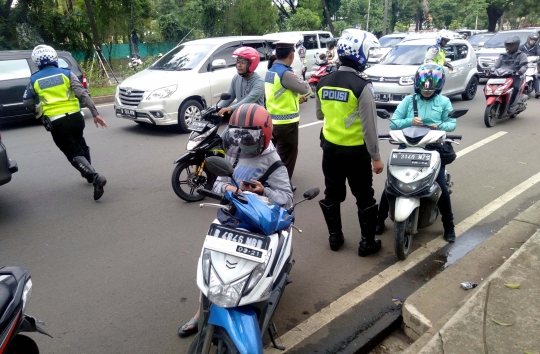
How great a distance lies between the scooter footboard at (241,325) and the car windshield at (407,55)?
10.4m

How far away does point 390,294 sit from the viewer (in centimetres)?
388

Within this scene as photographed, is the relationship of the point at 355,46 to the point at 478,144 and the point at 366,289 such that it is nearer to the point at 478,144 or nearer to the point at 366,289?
the point at 366,289

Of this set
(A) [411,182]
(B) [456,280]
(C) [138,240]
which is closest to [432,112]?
(A) [411,182]

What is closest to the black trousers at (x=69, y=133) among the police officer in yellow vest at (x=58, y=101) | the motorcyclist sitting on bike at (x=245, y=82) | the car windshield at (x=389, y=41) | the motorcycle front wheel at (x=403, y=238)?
the police officer in yellow vest at (x=58, y=101)

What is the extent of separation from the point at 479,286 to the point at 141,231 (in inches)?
129

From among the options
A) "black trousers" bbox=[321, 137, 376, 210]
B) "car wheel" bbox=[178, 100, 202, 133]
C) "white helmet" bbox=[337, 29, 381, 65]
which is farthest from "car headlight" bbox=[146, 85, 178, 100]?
"white helmet" bbox=[337, 29, 381, 65]

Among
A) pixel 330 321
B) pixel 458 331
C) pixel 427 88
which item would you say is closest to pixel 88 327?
pixel 330 321

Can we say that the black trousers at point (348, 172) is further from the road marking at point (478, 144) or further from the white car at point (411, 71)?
the white car at point (411, 71)

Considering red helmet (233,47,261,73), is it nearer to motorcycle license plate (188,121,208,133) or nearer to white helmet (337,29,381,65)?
motorcycle license plate (188,121,208,133)

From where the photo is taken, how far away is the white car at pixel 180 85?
9078 mm

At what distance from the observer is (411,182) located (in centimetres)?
420

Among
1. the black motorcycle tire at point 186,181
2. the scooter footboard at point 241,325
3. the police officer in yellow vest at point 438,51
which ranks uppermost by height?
the police officer in yellow vest at point 438,51

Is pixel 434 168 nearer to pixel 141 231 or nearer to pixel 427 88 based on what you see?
pixel 427 88

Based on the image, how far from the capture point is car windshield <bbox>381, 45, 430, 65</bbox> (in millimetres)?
11797
